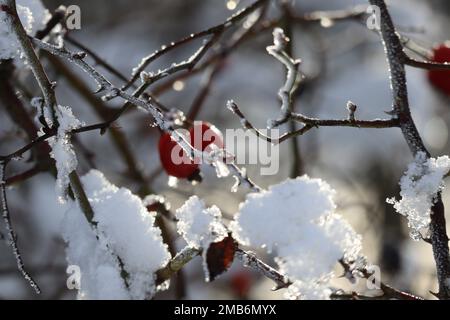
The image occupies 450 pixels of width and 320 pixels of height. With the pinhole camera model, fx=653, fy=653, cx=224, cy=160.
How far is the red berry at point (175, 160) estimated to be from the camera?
948 mm

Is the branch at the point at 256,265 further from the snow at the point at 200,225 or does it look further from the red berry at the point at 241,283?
the red berry at the point at 241,283

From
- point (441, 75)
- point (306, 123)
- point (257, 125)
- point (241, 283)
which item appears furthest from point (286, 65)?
point (257, 125)

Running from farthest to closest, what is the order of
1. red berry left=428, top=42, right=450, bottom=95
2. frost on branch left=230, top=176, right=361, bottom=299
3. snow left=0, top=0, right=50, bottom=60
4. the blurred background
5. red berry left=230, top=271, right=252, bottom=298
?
red berry left=230, top=271, right=252, bottom=298 < the blurred background < red berry left=428, top=42, right=450, bottom=95 < snow left=0, top=0, right=50, bottom=60 < frost on branch left=230, top=176, right=361, bottom=299

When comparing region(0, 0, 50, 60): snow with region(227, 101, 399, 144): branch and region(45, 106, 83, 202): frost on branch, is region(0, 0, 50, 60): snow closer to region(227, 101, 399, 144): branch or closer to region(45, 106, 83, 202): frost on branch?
region(45, 106, 83, 202): frost on branch

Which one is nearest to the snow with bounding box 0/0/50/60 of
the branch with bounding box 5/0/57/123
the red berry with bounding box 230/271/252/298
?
the branch with bounding box 5/0/57/123

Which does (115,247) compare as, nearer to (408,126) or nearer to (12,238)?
(12,238)

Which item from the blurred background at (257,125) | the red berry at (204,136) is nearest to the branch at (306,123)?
the red berry at (204,136)

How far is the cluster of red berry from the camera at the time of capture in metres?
0.90

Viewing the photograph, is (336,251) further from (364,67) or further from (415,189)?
(364,67)

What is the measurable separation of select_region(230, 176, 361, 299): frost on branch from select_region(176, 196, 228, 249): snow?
22mm

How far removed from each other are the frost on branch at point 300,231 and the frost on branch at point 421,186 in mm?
97

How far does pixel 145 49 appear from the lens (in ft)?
10.1
